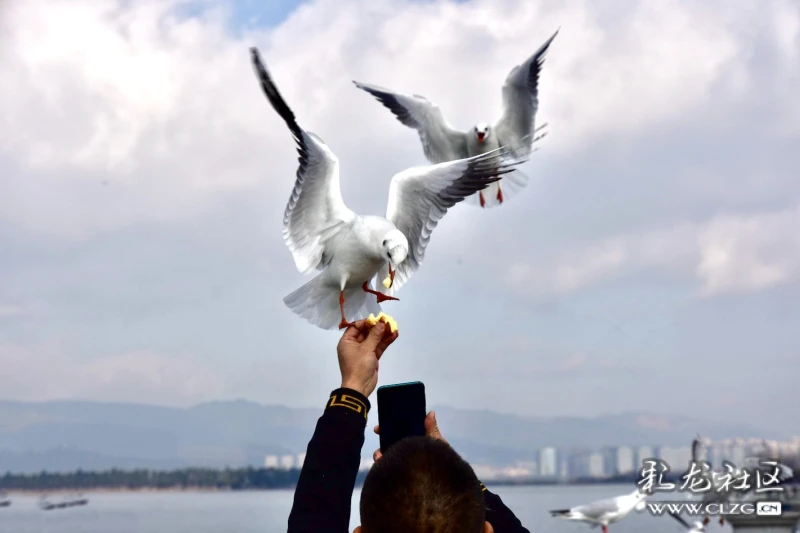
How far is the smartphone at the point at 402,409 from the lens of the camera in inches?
57.2

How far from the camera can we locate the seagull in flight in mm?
11641

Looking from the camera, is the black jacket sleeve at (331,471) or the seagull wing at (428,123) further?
the seagull wing at (428,123)

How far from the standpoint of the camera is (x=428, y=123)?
9.18m

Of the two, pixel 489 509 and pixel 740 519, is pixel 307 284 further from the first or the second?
pixel 740 519

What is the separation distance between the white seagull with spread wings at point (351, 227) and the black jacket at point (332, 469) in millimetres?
2472

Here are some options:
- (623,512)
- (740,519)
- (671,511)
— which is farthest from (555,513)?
(671,511)

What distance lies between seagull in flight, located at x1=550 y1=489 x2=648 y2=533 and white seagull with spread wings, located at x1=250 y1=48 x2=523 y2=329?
25.6ft

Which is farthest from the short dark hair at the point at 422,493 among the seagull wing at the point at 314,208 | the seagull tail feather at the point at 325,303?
the seagull wing at the point at 314,208

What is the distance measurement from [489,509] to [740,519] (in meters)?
6.75

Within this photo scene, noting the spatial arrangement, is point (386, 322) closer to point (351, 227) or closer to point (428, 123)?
point (351, 227)

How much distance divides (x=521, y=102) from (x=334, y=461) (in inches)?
320

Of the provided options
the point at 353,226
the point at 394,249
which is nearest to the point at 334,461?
the point at 394,249

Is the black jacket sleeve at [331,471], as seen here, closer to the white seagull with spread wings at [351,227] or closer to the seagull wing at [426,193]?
the white seagull with spread wings at [351,227]

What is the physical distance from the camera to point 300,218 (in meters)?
4.54
